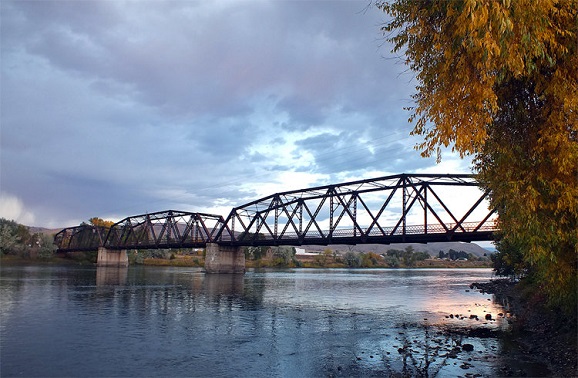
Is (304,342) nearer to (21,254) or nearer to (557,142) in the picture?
(557,142)

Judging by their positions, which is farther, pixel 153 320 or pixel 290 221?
pixel 290 221

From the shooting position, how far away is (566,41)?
1055 centimetres

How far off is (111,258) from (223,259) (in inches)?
2417

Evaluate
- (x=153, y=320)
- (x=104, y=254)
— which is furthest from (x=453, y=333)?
(x=104, y=254)

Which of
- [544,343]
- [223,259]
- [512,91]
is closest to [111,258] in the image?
[223,259]

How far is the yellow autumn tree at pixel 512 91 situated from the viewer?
912cm

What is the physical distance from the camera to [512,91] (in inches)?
500

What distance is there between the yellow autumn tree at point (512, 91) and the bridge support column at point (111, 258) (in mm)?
148521

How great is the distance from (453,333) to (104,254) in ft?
454

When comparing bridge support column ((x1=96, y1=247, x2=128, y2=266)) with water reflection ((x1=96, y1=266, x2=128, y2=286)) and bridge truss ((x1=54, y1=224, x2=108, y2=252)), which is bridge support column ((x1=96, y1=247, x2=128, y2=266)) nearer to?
bridge truss ((x1=54, y1=224, x2=108, y2=252))

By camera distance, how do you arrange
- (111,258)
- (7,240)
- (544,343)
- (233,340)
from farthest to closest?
(111,258)
(7,240)
(233,340)
(544,343)

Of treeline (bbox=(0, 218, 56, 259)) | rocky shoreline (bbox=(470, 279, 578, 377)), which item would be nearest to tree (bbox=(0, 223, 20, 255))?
treeline (bbox=(0, 218, 56, 259))

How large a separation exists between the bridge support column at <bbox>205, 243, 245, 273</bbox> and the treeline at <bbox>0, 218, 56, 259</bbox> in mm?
76609

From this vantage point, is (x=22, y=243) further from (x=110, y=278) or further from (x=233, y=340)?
(x=233, y=340)
